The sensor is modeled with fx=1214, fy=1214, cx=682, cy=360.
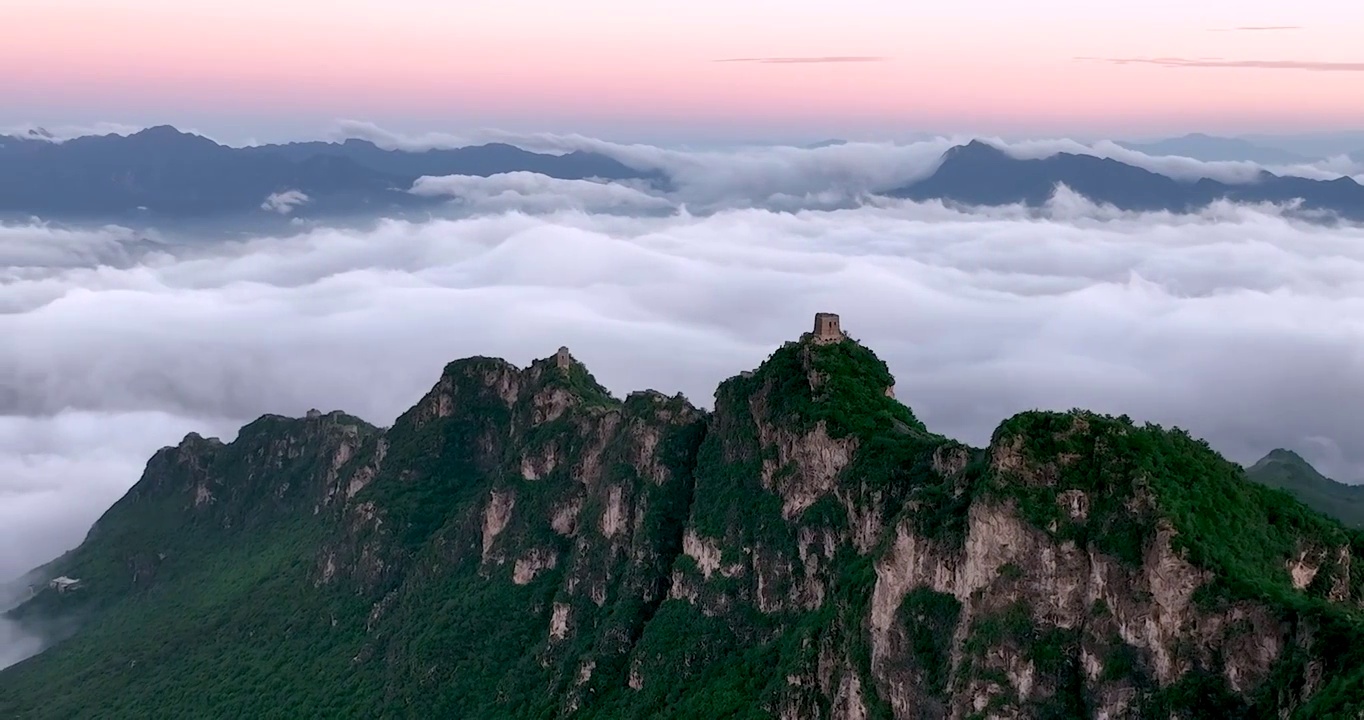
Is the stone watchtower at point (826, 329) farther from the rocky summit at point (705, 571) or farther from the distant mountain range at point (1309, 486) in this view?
the distant mountain range at point (1309, 486)

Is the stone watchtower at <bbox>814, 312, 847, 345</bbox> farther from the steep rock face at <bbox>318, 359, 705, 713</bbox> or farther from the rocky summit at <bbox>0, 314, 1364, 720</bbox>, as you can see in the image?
the steep rock face at <bbox>318, 359, 705, 713</bbox>

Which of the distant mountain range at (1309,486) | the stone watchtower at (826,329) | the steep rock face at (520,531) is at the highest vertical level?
the stone watchtower at (826,329)

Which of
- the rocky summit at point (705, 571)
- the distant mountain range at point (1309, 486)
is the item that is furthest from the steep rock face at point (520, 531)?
the distant mountain range at point (1309, 486)

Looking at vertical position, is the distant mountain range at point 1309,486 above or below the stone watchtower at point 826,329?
below

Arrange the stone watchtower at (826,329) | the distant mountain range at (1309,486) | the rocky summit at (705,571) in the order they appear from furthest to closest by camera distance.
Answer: the distant mountain range at (1309,486) < the stone watchtower at (826,329) < the rocky summit at (705,571)

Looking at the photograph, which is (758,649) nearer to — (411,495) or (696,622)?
(696,622)

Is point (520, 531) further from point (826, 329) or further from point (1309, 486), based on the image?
point (1309, 486)

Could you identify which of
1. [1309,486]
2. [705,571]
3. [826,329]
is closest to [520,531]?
[705,571]

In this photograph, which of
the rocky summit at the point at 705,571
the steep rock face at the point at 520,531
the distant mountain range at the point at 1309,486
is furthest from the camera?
the distant mountain range at the point at 1309,486
